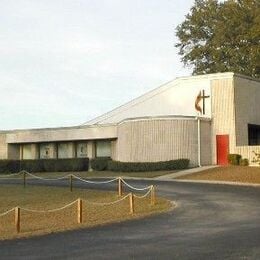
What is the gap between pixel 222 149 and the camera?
153 ft

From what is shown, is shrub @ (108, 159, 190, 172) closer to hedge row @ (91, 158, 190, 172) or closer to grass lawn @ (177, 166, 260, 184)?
hedge row @ (91, 158, 190, 172)

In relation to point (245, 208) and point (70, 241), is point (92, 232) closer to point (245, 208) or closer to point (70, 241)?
point (70, 241)

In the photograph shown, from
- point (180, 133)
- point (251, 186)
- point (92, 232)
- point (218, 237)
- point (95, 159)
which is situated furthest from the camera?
point (95, 159)

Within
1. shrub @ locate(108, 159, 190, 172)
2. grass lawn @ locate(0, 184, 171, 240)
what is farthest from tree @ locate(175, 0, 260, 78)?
grass lawn @ locate(0, 184, 171, 240)

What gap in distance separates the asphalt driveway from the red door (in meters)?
23.7

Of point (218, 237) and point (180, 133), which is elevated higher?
point (180, 133)

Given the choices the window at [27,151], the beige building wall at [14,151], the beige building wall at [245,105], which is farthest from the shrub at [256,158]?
the beige building wall at [14,151]

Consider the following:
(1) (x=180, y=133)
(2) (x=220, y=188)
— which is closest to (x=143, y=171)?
(1) (x=180, y=133)

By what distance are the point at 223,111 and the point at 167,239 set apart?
107ft

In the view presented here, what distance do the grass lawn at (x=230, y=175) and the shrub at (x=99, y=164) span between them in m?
9.47

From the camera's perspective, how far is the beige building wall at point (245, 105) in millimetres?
46719

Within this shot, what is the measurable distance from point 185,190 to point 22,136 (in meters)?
28.3

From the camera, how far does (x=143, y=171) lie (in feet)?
144

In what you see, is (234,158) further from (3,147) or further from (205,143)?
(3,147)
